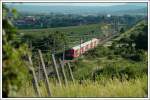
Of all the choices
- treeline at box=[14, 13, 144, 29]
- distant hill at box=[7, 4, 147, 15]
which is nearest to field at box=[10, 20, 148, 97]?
treeline at box=[14, 13, 144, 29]

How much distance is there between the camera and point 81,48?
9.49 meters

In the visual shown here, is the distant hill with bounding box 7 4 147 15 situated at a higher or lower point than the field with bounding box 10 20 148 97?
higher

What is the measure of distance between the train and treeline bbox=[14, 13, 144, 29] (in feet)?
2.83

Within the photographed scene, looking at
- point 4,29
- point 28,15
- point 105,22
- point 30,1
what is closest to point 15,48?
point 4,29

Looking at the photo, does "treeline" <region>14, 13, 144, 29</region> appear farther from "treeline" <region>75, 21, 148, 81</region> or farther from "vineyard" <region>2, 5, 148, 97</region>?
"treeline" <region>75, 21, 148, 81</region>

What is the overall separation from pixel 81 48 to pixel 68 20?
1.70 m

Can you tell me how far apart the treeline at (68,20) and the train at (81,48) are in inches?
34.0

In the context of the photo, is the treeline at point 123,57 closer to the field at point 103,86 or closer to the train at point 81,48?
the field at point 103,86

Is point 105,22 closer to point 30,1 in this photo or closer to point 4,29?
point 30,1

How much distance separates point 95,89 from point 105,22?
50.5 inches

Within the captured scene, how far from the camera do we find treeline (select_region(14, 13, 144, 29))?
7508 millimetres

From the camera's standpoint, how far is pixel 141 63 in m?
10.7

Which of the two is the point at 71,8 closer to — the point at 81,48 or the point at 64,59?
the point at 81,48

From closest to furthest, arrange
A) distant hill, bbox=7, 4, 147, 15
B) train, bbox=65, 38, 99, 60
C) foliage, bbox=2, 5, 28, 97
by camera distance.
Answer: foliage, bbox=2, 5, 28, 97 < distant hill, bbox=7, 4, 147, 15 < train, bbox=65, 38, 99, 60
